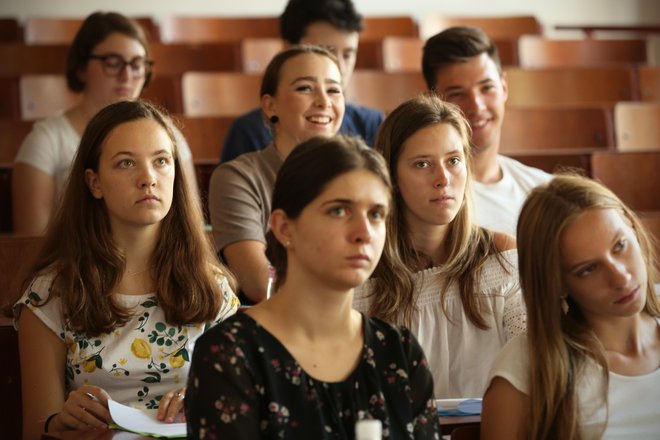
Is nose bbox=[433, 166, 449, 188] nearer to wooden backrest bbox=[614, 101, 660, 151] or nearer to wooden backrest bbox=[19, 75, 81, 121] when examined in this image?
wooden backrest bbox=[614, 101, 660, 151]

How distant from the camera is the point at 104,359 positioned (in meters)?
1.86

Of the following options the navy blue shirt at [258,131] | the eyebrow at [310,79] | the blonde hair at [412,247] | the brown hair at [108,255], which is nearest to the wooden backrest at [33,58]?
the navy blue shirt at [258,131]

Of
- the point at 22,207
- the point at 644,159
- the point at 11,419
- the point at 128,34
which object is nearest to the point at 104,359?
the point at 11,419

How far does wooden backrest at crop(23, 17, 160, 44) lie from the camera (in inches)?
191

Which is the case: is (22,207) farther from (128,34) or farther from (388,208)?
(388,208)

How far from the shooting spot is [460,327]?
202cm

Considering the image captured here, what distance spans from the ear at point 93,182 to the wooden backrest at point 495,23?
342 cm

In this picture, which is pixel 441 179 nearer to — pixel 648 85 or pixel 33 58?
pixel 648 85

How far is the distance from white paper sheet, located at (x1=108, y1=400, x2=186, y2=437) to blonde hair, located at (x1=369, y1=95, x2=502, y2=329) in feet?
1.63

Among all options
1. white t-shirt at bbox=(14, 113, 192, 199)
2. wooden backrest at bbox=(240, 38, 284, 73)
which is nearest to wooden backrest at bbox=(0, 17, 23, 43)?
wooden backrest at bbox=(240, 38, 284, 73)

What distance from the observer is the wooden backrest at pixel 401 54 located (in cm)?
460

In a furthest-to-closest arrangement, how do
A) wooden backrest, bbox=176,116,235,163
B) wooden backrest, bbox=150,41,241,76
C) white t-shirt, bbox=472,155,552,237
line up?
wooden backrest, bbox=150,41,241,76
wooden backrest, bbox=176,116,235,163
white t-shirt, bbox=472,155,552,237

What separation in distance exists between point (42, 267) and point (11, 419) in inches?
13.8

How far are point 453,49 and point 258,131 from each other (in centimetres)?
62
